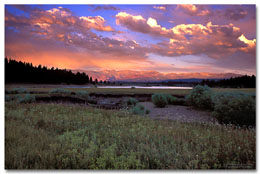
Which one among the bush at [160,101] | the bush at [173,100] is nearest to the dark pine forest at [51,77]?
the bush at [160,101]

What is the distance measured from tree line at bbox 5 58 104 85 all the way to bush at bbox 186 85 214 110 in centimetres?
814

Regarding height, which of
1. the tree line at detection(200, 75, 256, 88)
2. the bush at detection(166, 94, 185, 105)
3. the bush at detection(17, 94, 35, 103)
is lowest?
the bush at detection(166, 94, 185, 105)

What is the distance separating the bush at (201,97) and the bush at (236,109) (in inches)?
150

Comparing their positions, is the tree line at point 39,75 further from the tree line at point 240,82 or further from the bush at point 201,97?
the bush at point 201,97

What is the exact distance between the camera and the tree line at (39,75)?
717cm

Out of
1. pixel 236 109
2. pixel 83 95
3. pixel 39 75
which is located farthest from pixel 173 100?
pixel 39 75

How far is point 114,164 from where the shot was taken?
3660 mm

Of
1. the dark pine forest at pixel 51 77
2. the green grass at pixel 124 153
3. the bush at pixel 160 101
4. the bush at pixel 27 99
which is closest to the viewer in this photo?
the green grass at pixel 124 153

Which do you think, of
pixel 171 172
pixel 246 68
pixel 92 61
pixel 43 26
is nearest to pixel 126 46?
pixel 92 61

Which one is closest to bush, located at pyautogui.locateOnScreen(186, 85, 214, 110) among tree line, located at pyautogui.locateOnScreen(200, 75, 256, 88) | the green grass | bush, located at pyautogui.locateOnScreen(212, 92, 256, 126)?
bush, located at pyautogui.locateOnScreen(212, 92, 256, 126)

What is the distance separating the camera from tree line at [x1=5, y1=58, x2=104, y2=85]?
7172 mm

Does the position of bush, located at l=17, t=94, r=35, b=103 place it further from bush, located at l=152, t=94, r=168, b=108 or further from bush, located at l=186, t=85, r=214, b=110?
bush, located at l=186, t=85, r=214, b=110
